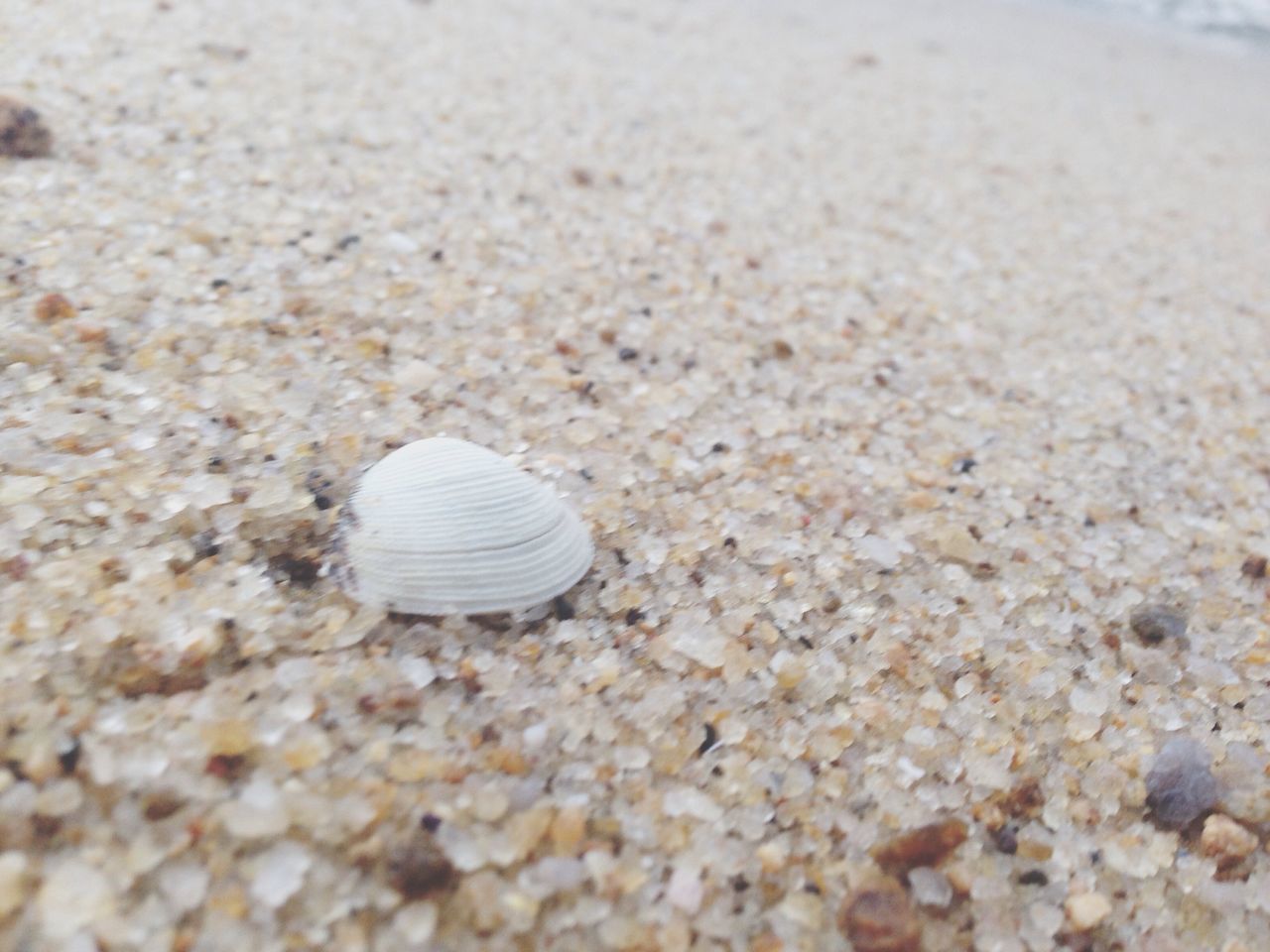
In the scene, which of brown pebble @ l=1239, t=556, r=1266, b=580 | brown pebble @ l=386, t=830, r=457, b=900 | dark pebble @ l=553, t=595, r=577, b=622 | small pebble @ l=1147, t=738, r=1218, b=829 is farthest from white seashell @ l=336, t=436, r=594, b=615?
brown pebble @ l=1239, t=556, r=1266, b=580

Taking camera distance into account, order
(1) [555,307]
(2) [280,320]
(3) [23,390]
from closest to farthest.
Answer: (3) [23,390] → (2) [280,320] → (1) [555,307]

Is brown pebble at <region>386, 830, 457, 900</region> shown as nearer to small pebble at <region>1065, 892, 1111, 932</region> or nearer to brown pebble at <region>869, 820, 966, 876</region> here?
Answer: brown pebble at <region>869, 820, 966, 876</region>

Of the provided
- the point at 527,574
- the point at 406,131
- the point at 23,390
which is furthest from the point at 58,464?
the point at 406,131

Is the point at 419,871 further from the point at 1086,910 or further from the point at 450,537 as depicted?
the point at 1086,910

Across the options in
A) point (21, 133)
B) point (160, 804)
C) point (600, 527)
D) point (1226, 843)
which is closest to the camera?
point (160, 804)

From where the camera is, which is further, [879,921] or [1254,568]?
[1254,568]

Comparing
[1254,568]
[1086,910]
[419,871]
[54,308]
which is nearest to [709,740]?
[419,871]

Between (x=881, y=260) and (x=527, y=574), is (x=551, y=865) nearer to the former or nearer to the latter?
(x=527, y=574)
